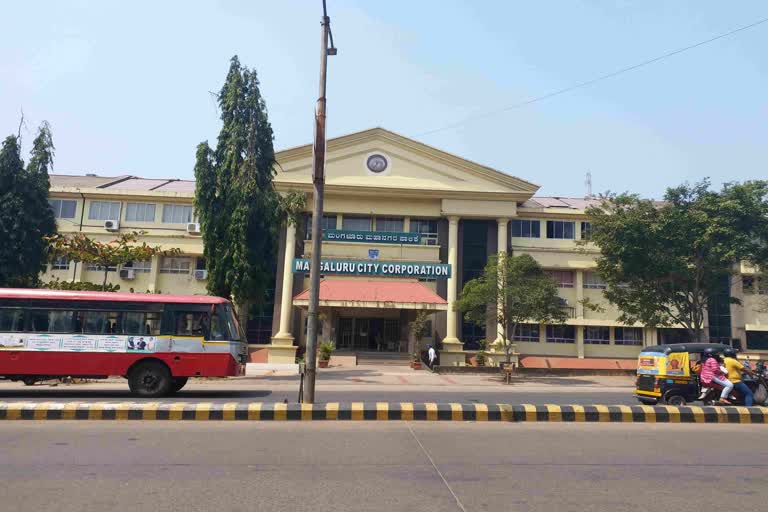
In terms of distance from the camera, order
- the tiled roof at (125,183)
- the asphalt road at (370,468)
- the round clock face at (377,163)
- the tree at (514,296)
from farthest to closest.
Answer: the tiled roof at (125,183), the round clock face at (377,163), the tree at (514,296), the asphalt road at (370,468)

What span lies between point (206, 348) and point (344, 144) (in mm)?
20350

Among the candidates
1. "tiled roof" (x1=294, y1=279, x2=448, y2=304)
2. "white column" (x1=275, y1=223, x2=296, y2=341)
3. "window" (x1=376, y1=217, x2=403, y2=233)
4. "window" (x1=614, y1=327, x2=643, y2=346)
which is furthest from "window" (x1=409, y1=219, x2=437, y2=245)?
"window" (x1=614, y1=327, x2=643, y2=346)

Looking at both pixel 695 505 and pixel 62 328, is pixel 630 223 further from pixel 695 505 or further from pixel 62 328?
pixel 62 328

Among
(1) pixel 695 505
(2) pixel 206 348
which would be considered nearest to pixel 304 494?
(1) pixel 695 505

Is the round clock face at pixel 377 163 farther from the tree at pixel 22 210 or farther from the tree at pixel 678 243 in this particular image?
the tree at pixel 22 210

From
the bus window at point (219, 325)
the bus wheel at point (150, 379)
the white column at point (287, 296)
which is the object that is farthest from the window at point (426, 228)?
the bus wheel at point (150, 379)

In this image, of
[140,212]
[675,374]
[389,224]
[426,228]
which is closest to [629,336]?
[426,228]

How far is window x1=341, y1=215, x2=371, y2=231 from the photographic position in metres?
32.3

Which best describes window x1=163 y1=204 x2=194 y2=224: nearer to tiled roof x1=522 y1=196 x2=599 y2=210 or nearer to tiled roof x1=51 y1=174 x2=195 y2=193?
tiled roof x1=51 y1=174 x2=195 y2=193

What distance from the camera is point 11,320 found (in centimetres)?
1318

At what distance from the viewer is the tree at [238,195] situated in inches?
894

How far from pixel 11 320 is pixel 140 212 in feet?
68.5

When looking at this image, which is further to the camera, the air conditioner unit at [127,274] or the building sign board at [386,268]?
the air conditioner unit at [127,274]

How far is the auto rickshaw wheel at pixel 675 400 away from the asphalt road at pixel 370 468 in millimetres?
3592
